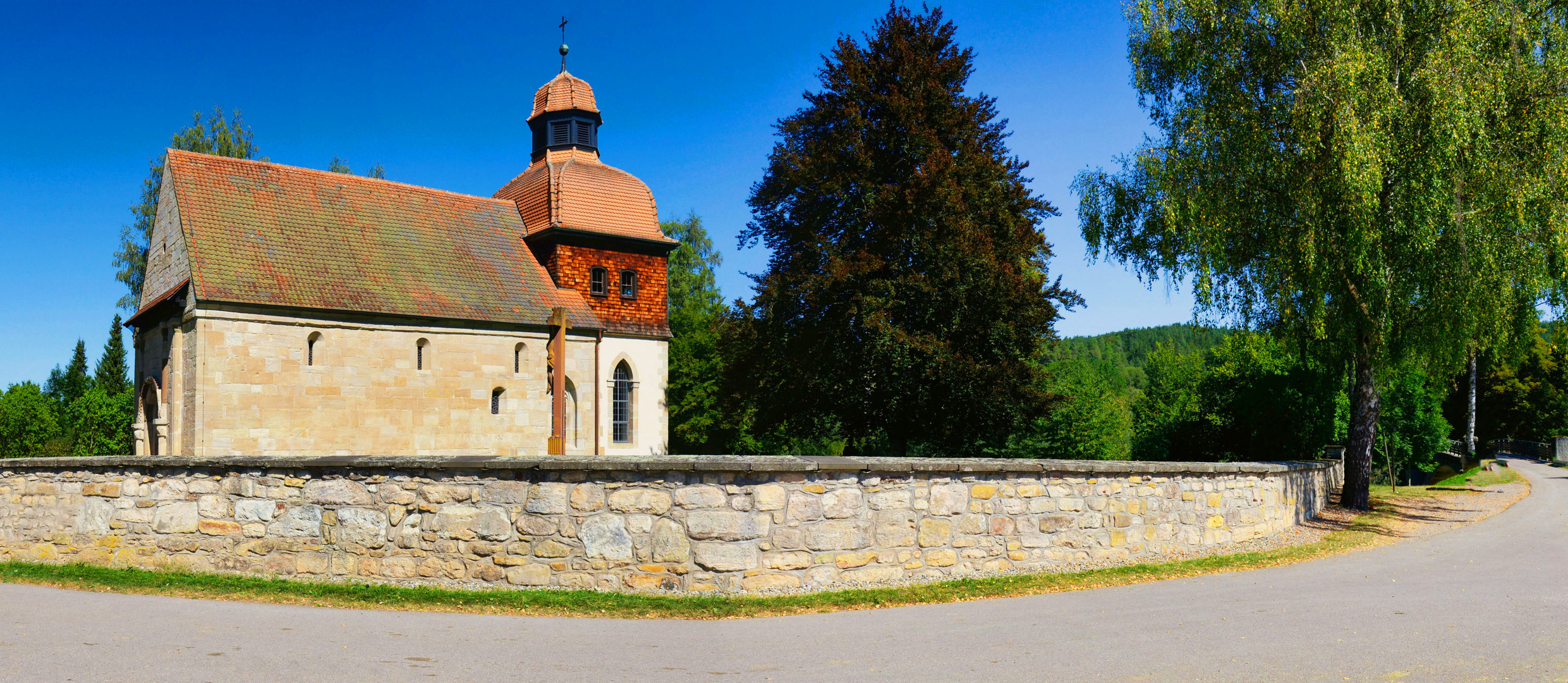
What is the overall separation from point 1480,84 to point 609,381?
21059 millimetres

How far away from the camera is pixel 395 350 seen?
22.6 meters

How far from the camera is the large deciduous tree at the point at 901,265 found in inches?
853

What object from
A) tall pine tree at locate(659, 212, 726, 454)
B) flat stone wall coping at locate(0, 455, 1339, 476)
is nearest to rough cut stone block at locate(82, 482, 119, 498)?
flat stone wall coping at locate(0, 455, 1339, 476)

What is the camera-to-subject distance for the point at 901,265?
2289 centimetres

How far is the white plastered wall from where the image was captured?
1056 inches

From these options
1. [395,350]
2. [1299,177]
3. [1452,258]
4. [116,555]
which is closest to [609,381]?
[395,350]

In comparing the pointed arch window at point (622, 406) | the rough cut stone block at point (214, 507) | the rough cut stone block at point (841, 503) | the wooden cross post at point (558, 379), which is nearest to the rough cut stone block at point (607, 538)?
the rough cut stone block at point (841, 503)

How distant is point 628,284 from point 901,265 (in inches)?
366

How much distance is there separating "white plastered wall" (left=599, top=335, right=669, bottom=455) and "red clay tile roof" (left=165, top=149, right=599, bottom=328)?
4.63 ft

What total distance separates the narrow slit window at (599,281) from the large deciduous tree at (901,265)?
457cm

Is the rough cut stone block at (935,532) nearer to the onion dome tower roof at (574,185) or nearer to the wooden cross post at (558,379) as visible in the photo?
the wooden cross post at (558,379)

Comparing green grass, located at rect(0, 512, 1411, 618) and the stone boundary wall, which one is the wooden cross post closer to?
the stone boundary wall

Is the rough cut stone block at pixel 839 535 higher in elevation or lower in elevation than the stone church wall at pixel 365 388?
lower

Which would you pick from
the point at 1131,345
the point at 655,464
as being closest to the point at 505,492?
the point at 655,464
